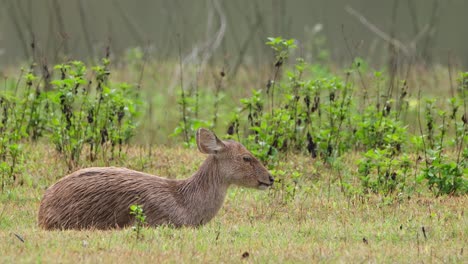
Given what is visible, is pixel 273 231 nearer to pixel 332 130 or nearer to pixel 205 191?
pixel 205 191

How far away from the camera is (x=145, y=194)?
7977mm

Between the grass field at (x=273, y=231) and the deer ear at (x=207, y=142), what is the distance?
26.1 inches

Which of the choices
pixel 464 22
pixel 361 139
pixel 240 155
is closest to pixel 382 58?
pixel 464 22

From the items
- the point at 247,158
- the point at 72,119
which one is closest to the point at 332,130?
the point at 247,158

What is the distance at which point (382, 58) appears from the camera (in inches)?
881

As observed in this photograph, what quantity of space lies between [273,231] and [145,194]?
3.71 ft

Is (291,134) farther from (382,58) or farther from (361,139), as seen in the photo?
(382,58)

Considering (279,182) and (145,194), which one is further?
(279,182)

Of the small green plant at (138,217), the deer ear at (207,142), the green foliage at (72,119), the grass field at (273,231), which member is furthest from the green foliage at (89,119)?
the small green plant at (138,217)

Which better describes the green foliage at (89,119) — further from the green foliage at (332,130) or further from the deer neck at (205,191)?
the deer neck at (205,191)

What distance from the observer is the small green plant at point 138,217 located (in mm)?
7079

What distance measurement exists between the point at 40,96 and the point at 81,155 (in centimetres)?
91

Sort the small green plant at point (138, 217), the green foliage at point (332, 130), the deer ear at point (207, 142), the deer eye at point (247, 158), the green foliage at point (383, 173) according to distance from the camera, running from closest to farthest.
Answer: the small green plant at point (138, 217)
the deer ear at point (207, 142)
the deer eye at point (247, 158)
the green foliage at point (383, 173)
the green foliage at point (332, 130)

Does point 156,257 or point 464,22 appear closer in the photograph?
point 156,257
